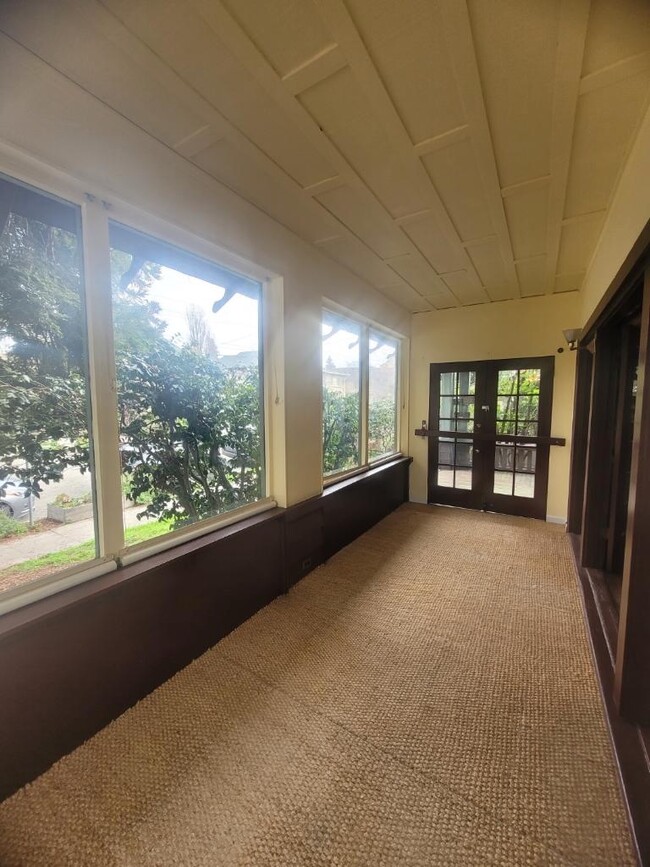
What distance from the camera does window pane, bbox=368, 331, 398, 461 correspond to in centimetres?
397

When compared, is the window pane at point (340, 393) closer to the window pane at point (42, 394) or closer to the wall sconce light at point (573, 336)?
the window pane at point (42, 394)

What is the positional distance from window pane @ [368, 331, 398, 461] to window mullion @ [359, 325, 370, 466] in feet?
0.34

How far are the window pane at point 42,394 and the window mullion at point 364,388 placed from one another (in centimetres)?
267

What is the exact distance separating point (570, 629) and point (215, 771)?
6.88 feet

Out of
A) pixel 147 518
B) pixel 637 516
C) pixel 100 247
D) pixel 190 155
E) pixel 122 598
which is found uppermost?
pixel 190 155

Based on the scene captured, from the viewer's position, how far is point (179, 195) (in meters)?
1.74

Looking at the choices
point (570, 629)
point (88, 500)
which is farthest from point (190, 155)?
point (570, 629)

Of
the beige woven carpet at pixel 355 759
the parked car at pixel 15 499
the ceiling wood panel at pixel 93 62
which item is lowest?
the beige woven carpet at pixel 355 759

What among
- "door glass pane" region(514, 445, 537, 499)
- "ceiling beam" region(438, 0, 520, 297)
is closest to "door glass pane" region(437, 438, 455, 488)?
"door glass pane" region(514, 445, 537, 499)

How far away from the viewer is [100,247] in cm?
150

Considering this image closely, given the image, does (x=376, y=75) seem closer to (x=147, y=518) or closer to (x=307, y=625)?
(x=147, y=518)

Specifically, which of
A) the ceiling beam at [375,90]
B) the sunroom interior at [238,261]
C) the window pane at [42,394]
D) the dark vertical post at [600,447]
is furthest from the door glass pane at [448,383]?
the window pane at [42,394]

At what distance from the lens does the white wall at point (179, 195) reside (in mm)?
1247

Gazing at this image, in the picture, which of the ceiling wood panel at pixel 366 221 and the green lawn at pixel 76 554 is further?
the ceiling wood panel at pixel 366 221
